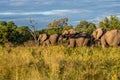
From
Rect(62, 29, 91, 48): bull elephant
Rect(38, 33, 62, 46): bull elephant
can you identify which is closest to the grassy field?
Rect(62, 29, 91, 48): bull elephant

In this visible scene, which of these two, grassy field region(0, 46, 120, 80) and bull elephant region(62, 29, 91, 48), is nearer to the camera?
grassy field region(0, 46, 120, 80)

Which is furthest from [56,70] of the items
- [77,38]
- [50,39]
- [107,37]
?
[50,39]

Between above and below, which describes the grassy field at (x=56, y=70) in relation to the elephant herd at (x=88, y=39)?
above

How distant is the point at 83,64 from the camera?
11.9 m

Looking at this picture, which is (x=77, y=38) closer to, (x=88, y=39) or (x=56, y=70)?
(x=88, y=39)

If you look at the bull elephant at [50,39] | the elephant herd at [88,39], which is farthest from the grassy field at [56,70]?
the bull elephant at [50,39]

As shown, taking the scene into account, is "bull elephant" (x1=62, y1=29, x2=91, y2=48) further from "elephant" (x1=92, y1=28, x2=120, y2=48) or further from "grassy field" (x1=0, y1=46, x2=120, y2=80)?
"grassy field" (x1=0, y1=46, x2=120, y2=80)

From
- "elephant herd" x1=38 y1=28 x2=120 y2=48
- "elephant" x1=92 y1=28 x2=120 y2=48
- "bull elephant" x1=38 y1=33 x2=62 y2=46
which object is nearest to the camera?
"elephant" x1=92 y1=28 x2=120 y2=48

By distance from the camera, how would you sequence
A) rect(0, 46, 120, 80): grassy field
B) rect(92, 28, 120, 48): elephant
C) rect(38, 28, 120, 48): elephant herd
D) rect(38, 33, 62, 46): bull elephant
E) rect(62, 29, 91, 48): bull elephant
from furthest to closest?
rect(38, 33, 62, 46): bull elephant → rect(62, 29, 91, 48): bull elephant → rect(38, 28, 120, 48): elephant herd → rect(92, 28, 120, 48): elephant → rect(0, 46, 120, 80): grassy field

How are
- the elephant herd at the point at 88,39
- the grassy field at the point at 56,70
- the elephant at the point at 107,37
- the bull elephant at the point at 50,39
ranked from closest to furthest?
the grassy field at the point at 56,70 → the elephant at the point at 107,37 → the elephant herd at the point at 88,39 → the bull elephant at the point at 50,39

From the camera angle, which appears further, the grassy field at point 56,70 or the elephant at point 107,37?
the elephant at point 107,37

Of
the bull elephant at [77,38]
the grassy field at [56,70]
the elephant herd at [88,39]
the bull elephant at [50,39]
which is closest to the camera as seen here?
the grassy field at [56,70]

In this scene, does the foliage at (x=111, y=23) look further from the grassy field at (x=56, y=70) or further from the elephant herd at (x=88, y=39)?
the grassy field at (x=56, y=70)

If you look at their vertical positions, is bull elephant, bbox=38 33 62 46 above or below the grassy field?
below
